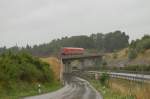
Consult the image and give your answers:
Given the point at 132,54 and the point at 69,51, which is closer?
the point at 69,51

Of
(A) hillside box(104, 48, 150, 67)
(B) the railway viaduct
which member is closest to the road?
(A) hillside box(104, 48, 150, 67)

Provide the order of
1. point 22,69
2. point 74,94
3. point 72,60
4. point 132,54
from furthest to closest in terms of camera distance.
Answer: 1. point 72,60
2. point 132,54
3. point 22,69
4. point 74,94

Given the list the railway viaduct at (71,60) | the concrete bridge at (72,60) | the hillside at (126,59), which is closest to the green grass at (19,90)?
the hillside at (126,59)

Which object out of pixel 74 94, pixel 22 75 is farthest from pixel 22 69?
pixel 74 94

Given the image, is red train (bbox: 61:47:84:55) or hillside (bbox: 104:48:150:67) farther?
red train (bbox: 61:47:84:55)

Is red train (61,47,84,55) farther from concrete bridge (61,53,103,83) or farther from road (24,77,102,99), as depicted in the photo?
road (24,77,102,99)

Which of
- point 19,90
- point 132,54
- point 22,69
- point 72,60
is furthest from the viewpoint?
point 72,60

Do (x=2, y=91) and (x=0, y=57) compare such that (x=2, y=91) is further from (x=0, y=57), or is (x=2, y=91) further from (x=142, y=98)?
(x=142, y=98)

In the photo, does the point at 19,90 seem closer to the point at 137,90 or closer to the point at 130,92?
the point at 130,92

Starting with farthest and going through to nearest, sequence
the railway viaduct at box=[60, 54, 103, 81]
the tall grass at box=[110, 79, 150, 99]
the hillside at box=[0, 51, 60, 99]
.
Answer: the railway viaduct at box=[60, 54, 103, 81] < the hillside at box=[0, 51, 60, 99] < the tall grass at box=[110, 79, 150, 99]

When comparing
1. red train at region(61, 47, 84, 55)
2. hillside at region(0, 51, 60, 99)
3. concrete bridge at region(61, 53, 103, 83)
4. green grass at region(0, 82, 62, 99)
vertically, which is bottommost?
green grass at region(0, 82, 62, 99)

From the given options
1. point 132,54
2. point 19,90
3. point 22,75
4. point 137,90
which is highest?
point 132,54

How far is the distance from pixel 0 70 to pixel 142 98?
109ft

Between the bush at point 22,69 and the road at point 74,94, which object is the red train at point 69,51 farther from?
the road at point 74,94
